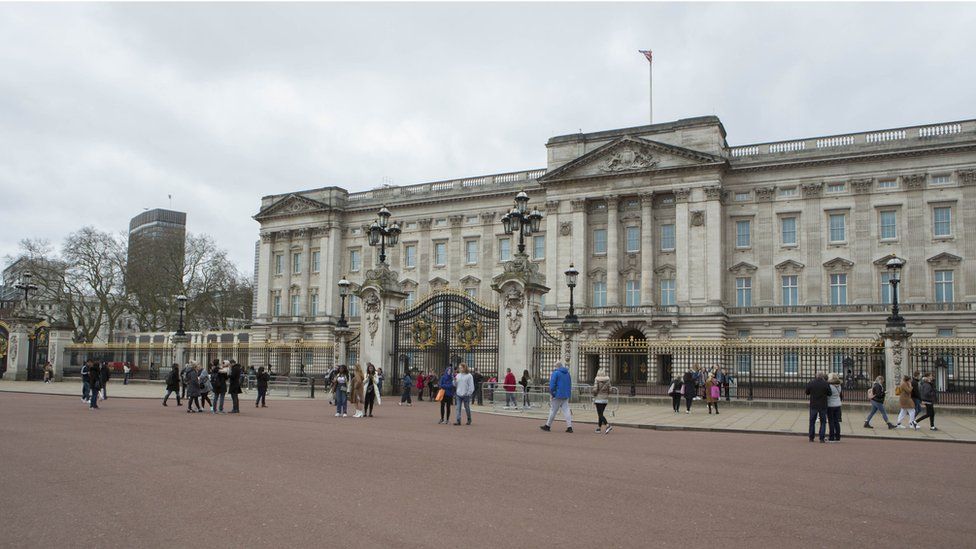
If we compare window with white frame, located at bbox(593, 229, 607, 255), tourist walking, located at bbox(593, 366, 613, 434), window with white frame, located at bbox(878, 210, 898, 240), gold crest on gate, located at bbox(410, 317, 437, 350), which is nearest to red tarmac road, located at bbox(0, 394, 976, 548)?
tourist walking, located at bbox(593, 366, 613, 434)

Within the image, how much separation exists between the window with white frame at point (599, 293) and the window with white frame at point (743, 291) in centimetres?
896

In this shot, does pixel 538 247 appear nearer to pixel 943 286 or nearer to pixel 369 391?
pixel 943 286

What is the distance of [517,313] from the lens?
26219 mm

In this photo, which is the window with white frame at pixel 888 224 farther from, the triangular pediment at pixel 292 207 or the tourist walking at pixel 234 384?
the triangular pediment at pixel 292 207

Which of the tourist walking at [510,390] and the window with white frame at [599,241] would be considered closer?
the tourist walking at [510,390]

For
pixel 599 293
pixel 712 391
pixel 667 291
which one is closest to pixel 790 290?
pixel 667 291

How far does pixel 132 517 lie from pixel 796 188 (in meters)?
49.8

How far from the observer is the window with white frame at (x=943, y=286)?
46.2 m

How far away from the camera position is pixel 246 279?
9125 centimetres

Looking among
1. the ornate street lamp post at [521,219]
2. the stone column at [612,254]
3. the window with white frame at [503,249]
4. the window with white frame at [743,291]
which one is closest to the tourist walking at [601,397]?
the ornate street lamp post at [521,219]

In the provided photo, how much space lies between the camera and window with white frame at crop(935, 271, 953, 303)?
4622cm

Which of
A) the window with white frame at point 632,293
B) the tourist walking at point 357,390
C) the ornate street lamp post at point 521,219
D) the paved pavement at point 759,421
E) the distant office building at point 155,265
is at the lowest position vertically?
the paved pavement at point 759,421

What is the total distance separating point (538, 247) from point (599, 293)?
21.7ft

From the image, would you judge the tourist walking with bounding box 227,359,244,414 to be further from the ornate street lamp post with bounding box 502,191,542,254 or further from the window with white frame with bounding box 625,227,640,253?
the window with white frame with bounding box 625,227,640,253
